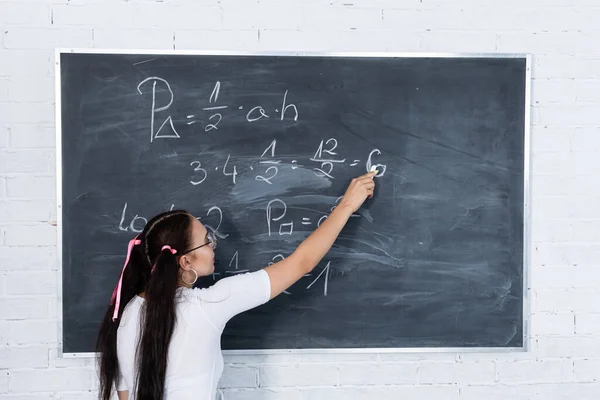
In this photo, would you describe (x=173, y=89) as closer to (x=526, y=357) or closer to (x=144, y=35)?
(x=144, y=35)

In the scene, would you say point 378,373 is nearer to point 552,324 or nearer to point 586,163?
point 552,324

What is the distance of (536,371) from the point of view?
213 centimetres

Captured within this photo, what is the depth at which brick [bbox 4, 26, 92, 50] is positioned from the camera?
200 cm

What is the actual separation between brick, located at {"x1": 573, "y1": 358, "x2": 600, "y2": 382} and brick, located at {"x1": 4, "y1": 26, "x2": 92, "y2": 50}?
6.74 ft

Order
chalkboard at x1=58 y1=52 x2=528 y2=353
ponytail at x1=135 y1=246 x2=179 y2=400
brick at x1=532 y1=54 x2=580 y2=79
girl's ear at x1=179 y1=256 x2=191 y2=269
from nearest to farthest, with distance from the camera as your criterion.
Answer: ponytail at x1=135 y1=246 x2=179 y2=400, girl's ear at x1=179 y1=256 x2=191 y2=269, chalkboard at x1=58 y1=52 x2=528 y2=353, brick at x1=532 y1=54 x2=580 y2=79

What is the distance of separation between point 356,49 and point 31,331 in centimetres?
148

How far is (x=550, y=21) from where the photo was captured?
2.10 m

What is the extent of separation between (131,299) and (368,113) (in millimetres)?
990

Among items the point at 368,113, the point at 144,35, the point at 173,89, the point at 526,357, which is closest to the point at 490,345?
the point at 526,357

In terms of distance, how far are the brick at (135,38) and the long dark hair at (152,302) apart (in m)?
0.70

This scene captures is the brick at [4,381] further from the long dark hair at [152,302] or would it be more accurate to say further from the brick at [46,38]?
the brick at [46,38]

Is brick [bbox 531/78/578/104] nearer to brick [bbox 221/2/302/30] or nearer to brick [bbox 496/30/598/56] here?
brick [bbox 496/30/598/56]

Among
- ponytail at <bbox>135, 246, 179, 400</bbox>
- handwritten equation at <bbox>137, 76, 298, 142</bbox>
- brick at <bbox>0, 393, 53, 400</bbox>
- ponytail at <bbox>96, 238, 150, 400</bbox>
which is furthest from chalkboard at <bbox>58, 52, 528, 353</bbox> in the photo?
ponytail at <bbox>135, 246, 179, 400</bbox>

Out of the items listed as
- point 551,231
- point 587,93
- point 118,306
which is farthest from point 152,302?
point 587,93
